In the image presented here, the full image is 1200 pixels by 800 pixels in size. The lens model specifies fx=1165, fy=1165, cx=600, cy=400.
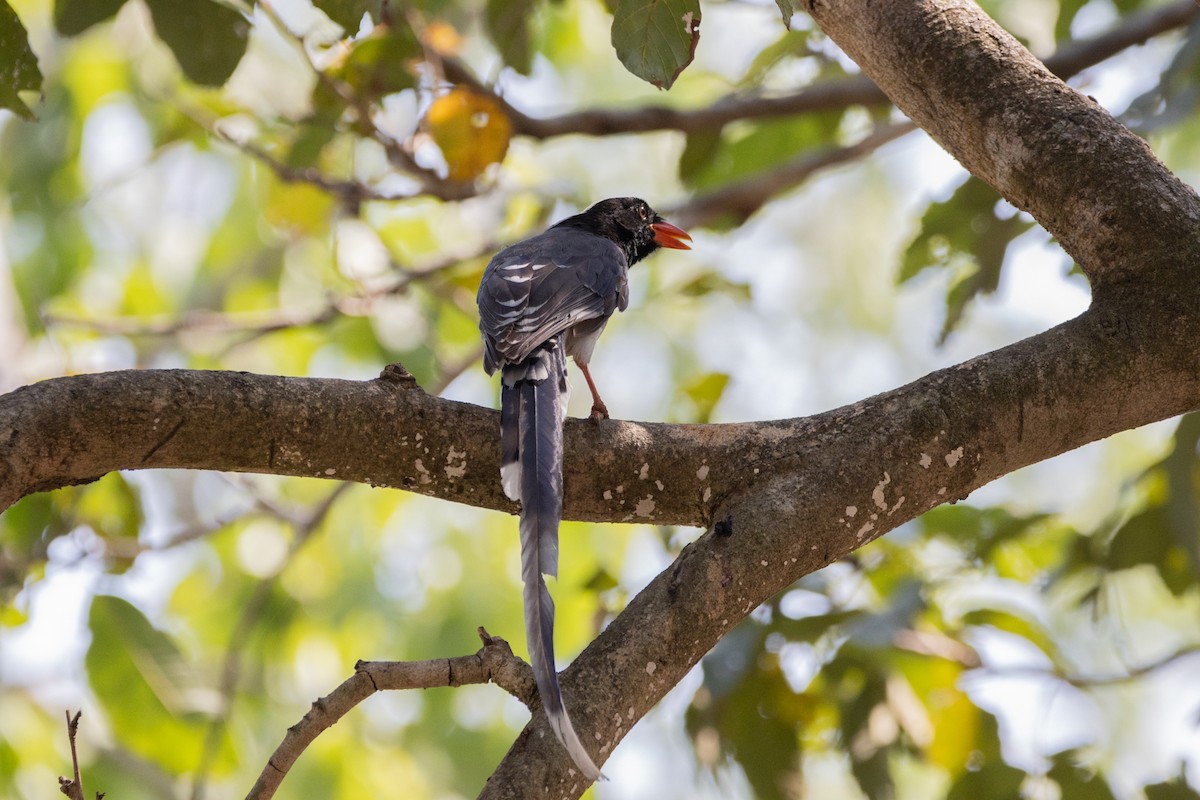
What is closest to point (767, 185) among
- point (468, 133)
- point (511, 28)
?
Result: point (511, 28)

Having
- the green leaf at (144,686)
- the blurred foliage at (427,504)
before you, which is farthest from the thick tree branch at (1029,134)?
the green leaf at (144,686)

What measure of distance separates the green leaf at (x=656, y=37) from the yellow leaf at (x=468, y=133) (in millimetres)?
1783

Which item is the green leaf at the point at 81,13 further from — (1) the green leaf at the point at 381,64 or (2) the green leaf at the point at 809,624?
(2) the green leaf at the point at 809,624

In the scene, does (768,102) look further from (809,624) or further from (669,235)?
(809,624)

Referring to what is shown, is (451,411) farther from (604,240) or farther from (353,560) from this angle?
(353,560)

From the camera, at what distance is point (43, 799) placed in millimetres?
6805

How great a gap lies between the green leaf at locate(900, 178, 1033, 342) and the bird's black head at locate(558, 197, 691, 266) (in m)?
0.98

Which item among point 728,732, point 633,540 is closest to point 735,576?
point 728,732

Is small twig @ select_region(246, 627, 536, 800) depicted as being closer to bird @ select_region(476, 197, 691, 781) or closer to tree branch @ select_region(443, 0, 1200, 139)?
bird @ select_region(476, 197, 691, 781)

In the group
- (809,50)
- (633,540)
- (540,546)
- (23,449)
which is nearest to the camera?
(23,449)

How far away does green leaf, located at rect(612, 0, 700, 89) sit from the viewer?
2.41 meters

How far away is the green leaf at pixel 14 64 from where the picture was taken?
2.66 m

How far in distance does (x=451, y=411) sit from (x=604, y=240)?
201cm

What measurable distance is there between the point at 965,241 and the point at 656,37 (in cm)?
243
